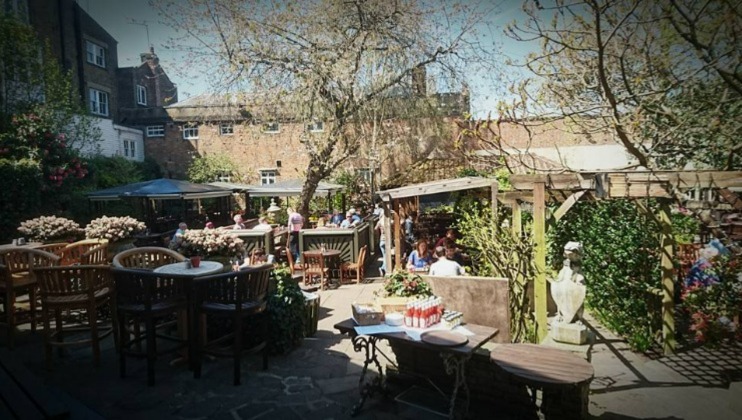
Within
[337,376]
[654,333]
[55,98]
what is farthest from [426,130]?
[55,98]

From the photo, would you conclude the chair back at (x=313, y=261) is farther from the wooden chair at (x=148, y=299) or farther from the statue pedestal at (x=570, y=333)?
the statue pedestal at (x=570, y=333)

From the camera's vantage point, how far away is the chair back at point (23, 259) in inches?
228

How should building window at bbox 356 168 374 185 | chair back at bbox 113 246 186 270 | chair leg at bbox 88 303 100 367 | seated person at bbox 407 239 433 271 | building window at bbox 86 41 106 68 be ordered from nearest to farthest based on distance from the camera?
chair leg at bbox 88 303 100 367 < chair back at bbox 113 246 186 270 < seated person at bbox 407 239 433 271 < building window at bbox 356 168 374 185 < building window at bbox 86 41 106 68

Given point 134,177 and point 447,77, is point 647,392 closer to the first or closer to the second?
point 447,77

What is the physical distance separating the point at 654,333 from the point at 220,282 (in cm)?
571

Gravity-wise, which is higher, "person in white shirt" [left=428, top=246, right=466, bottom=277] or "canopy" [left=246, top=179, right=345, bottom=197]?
"canopy" [left=246, top=179, right=345, bottom=197]

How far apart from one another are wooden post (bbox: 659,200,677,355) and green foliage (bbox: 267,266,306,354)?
15.6ft

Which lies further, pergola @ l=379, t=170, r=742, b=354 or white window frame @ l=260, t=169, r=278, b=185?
white window frame @ l=260, t=169, r=278, b=185

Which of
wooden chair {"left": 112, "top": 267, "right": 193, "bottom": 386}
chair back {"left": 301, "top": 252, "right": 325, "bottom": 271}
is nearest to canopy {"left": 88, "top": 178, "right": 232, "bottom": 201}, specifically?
chair back {"left": 301, "top": 252, "right": 325, "bottom": 271}

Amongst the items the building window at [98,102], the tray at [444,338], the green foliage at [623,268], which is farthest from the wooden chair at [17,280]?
the building window at [98,102]

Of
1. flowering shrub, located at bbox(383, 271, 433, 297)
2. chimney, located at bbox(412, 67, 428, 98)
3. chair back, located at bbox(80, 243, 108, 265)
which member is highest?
chimney, located at bbox(412, 67, 428, 98)

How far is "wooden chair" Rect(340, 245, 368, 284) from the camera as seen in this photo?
9.48 metres

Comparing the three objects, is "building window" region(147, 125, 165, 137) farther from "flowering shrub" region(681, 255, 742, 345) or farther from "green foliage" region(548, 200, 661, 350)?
"flowering shrub" region(681, 255, 742, 345)

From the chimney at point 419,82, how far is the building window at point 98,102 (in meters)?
17.9
